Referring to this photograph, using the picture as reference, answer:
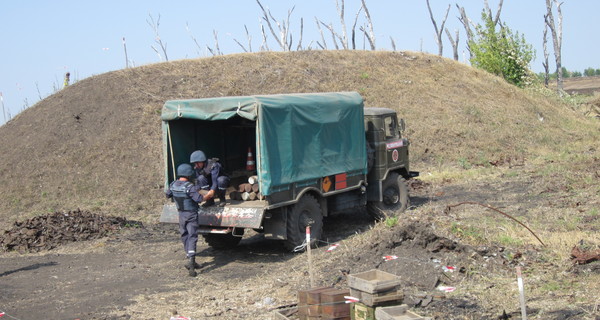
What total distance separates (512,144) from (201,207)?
1854 cm

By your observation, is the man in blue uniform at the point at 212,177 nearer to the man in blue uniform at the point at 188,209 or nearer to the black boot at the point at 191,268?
the man in blue uniform at the point at 188,209

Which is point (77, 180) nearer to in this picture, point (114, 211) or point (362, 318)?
point (114, 211)

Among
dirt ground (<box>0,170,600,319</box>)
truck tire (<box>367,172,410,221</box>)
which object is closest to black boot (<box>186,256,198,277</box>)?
dirt ground (<box>0,170,600,319</box>)

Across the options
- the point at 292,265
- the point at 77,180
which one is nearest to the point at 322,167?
the point at 292,265

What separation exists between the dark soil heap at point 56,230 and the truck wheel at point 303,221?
508cm

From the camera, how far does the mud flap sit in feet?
34.9

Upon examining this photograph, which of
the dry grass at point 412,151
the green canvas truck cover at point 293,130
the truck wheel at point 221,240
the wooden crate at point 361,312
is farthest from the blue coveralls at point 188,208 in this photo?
the wooden crate at point 361,312

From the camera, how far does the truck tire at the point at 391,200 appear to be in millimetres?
14164

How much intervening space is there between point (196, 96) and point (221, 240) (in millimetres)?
14467

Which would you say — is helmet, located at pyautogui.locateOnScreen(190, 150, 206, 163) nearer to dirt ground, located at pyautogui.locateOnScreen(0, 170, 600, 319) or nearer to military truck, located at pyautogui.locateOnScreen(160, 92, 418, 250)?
military truck, located at pyautogui.locateOnScreen(160, 92, 418, 250)

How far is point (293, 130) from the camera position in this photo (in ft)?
37.0

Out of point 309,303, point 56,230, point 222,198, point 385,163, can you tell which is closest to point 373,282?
point 309,303

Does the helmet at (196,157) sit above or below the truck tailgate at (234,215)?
above

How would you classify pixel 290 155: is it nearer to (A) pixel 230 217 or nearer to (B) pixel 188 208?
(A) pixel 230 217
